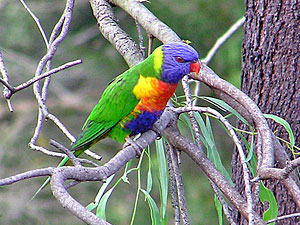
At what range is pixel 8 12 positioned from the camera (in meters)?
5.17

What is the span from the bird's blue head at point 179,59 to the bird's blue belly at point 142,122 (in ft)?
0.54

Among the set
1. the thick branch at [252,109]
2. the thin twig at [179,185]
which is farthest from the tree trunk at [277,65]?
the thin twig at [179,185]

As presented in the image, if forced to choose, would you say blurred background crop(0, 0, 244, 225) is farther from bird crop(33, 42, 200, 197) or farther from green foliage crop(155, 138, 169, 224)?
green foliage crop(155, 138, 169, 224)

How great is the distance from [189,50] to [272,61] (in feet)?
1.25

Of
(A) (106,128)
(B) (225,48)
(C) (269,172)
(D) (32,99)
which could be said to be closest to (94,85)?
(D) (32,99)

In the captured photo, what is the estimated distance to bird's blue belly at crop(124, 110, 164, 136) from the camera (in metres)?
1.80

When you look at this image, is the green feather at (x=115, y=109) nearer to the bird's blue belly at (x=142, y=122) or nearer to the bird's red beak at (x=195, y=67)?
the bird's blue belly at (x=142, y=122)

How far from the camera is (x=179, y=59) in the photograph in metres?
1.77

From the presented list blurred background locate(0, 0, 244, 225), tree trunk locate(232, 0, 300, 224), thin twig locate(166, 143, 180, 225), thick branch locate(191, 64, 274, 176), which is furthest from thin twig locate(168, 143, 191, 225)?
blurred background locate(0, 0, 244, 225)

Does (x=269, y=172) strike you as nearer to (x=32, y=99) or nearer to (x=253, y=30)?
(x=253, y=30)

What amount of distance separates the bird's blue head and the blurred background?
2771 millimetres

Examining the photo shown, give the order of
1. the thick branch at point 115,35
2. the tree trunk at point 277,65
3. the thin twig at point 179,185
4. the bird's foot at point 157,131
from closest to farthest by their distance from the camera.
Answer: the thin twig at point 179,185, the bird's foot at point 157,131, the tree trunk at point 277,65, the thick branch at point 115,35

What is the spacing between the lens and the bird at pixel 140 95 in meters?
1.77

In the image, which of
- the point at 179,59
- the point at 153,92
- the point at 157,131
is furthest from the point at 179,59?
the point at 157,131
